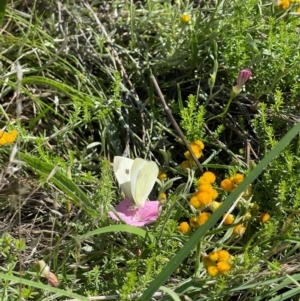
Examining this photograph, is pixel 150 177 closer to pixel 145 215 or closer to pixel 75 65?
pixel 145 215

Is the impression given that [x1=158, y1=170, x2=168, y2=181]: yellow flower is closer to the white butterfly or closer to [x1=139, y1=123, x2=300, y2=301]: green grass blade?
the white butterfly

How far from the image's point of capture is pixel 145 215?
1427 millimetres

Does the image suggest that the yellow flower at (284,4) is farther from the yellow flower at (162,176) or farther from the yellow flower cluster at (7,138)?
the yellow flower cluster at (7,138)

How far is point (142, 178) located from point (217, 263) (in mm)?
266

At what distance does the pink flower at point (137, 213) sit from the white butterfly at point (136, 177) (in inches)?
0.6

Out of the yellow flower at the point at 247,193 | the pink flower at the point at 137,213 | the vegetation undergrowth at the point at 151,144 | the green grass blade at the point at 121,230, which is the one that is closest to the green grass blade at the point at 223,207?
the vegetation undergrowth at the point at 151,144

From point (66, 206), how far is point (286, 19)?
2.70 feet

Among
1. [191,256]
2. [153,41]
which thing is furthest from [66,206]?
[153,41]

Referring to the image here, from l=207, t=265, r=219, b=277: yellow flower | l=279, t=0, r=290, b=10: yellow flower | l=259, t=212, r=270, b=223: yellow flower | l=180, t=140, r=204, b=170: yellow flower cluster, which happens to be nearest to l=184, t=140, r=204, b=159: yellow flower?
l=180, t=140, r=204, b=170: yellow flower cluster

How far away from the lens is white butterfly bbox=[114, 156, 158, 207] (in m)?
1.40

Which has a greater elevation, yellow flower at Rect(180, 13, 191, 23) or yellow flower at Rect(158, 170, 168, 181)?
yellow flower at Rect(180, 13, 191, 23)

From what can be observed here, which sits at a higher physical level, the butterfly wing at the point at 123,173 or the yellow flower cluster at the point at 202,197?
the yellow flower cluster at the point at 202,197

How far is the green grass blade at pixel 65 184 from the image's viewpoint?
1.43 meters

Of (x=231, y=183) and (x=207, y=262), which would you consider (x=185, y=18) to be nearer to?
(x=231, y=183)
